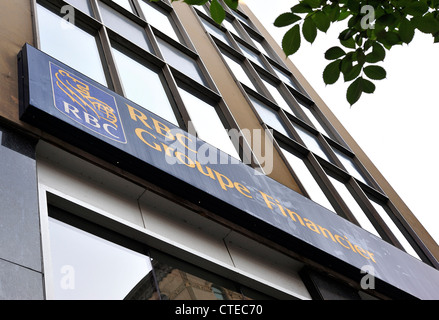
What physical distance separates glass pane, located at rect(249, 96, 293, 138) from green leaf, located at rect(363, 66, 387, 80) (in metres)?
8.76

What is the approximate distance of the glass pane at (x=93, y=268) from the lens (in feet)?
16.6

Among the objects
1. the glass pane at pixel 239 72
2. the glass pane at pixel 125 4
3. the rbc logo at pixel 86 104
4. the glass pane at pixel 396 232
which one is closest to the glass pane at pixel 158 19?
the glass pane at pixel 125 4

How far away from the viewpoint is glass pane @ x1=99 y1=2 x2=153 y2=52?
38.8ft

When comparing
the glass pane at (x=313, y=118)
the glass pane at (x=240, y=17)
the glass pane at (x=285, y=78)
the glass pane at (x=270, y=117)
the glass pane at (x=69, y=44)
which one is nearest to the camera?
the glass pane at (x=69, y=44)

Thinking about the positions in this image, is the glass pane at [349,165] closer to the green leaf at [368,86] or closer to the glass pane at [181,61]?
the glass pane at [181,61]

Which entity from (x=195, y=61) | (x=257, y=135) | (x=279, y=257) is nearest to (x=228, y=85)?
(x=195, y=61)

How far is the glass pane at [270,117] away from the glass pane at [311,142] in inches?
28.4

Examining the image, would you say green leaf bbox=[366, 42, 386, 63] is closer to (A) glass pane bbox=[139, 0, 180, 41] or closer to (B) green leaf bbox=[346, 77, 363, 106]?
(B) green leaf bbox=[346, 77, 363, 106]

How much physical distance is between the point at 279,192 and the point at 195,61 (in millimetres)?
5692

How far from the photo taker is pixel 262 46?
21.6 metres

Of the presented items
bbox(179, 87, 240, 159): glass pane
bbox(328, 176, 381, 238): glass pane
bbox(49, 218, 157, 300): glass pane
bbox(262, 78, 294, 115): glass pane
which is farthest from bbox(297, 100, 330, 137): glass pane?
bbox(49, 218, 157, 300): glass pane

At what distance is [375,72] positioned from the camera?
4.48m

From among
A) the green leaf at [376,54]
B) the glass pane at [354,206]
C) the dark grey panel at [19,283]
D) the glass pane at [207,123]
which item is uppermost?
the glass pane at [207,123]
